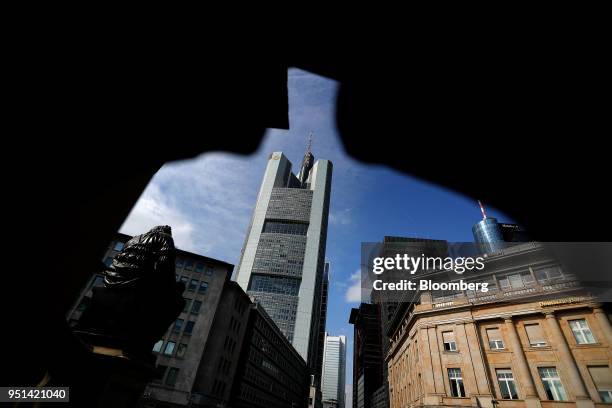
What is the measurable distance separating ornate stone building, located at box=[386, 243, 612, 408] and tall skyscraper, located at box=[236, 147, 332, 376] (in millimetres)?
90730

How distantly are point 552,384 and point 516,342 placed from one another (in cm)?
284

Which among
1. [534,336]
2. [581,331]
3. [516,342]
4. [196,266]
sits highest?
[196,266]

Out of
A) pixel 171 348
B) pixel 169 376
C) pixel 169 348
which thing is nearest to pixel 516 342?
pixel 169 376

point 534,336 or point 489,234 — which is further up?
point 489,234

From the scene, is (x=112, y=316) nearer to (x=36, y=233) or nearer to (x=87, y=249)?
(x=87, y=249)

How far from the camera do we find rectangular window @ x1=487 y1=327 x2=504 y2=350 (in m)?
21.7

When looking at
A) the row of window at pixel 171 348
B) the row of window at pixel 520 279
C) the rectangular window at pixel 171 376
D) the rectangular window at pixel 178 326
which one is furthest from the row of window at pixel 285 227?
the row of window at pixel 520 279

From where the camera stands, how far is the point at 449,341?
23.8 meters

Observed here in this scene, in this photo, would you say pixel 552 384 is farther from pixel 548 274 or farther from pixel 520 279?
pixel 548 274

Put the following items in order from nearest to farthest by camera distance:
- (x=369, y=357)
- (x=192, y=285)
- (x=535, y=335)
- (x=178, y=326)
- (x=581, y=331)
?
(x=581, y=331) < (x=535, y=335) < (x=178, y=326) < (x=192, y=285) < (x=369, y=357)

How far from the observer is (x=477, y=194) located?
2943mm

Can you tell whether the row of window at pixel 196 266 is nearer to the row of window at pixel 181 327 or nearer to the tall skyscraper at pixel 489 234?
the row of window at pixel 181 327

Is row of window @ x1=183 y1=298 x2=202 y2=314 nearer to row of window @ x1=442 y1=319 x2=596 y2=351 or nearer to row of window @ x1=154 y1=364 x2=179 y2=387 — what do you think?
row of window @ x1=154 y1=364 x2=179 y2=387

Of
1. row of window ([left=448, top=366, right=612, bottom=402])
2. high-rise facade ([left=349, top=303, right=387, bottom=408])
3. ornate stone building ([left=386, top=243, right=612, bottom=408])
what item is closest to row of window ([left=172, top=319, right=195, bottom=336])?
ornate stone building ([left=386, top=243, right=612, bottom=408])
